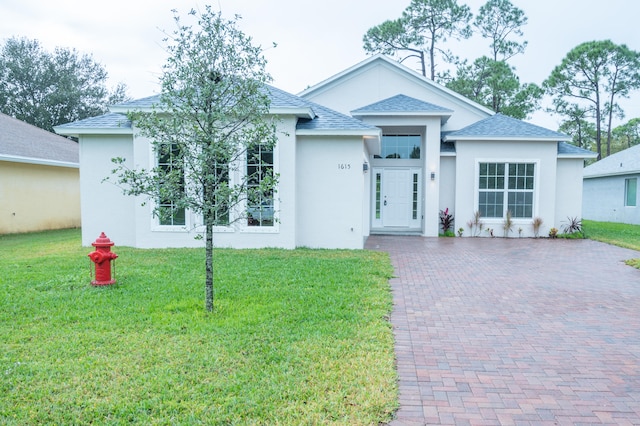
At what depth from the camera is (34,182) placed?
1558cm

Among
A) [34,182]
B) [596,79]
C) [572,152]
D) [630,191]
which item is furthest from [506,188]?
[596,79]

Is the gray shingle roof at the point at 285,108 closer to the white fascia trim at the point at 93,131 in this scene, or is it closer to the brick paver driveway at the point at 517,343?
the white fascia trim at the point at 93,131

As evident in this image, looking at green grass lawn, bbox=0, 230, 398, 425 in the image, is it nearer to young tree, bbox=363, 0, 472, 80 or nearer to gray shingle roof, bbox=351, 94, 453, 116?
gray shingle roof, bbox=351, 94, 453, 116

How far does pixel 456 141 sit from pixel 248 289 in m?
10.4

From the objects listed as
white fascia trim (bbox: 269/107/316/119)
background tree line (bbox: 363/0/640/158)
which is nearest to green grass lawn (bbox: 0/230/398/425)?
white fascia trim (bbox: 269/107/316/119)

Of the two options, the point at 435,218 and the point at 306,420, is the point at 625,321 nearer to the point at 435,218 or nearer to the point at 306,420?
the point at 306,420

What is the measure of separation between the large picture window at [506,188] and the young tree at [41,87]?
96.0 ft

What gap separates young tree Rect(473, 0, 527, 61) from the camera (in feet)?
87.0

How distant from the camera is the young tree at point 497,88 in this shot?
76.3ft

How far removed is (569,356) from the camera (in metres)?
4.10

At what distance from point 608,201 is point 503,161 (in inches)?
484

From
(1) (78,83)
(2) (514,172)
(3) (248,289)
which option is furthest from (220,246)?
(1) (78,83)

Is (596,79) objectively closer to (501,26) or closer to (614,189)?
(501,26)

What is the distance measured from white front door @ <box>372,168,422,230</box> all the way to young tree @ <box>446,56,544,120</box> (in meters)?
11.7
